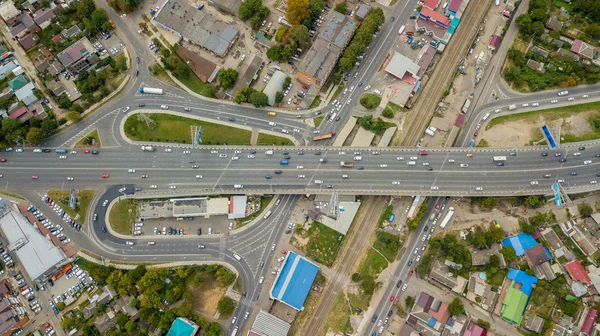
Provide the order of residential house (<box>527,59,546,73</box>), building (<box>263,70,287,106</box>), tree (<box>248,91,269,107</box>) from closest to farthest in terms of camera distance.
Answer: tree (<box>248,91,269,107</box>) → building (<box>263,70,287,106</box>) → residential house (<box>527,59,546,73</box>)

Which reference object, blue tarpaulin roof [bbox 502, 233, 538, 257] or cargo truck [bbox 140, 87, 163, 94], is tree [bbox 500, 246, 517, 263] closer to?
blue tarpaulin roof [bbox 502, 233, 538, 257]

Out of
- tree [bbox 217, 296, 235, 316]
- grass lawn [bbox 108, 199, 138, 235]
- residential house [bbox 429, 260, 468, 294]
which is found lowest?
tree [bbox 217, 296, 235, 316]

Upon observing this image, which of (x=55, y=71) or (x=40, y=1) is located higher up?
(x=40, y=1)

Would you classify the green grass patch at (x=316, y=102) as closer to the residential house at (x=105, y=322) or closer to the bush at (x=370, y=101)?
the bush at (x=370, y=101)

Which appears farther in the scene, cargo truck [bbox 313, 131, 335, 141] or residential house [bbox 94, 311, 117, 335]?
cargo truck [bbox 313, 131, 335, 141]

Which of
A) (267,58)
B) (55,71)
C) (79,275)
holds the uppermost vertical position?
(267,58)

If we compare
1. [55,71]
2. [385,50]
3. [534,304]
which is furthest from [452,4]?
[55,71]

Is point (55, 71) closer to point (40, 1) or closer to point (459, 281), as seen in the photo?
point (40, 1)

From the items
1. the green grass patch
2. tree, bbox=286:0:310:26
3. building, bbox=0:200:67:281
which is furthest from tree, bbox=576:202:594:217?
building, bbox=0:200:67:281
